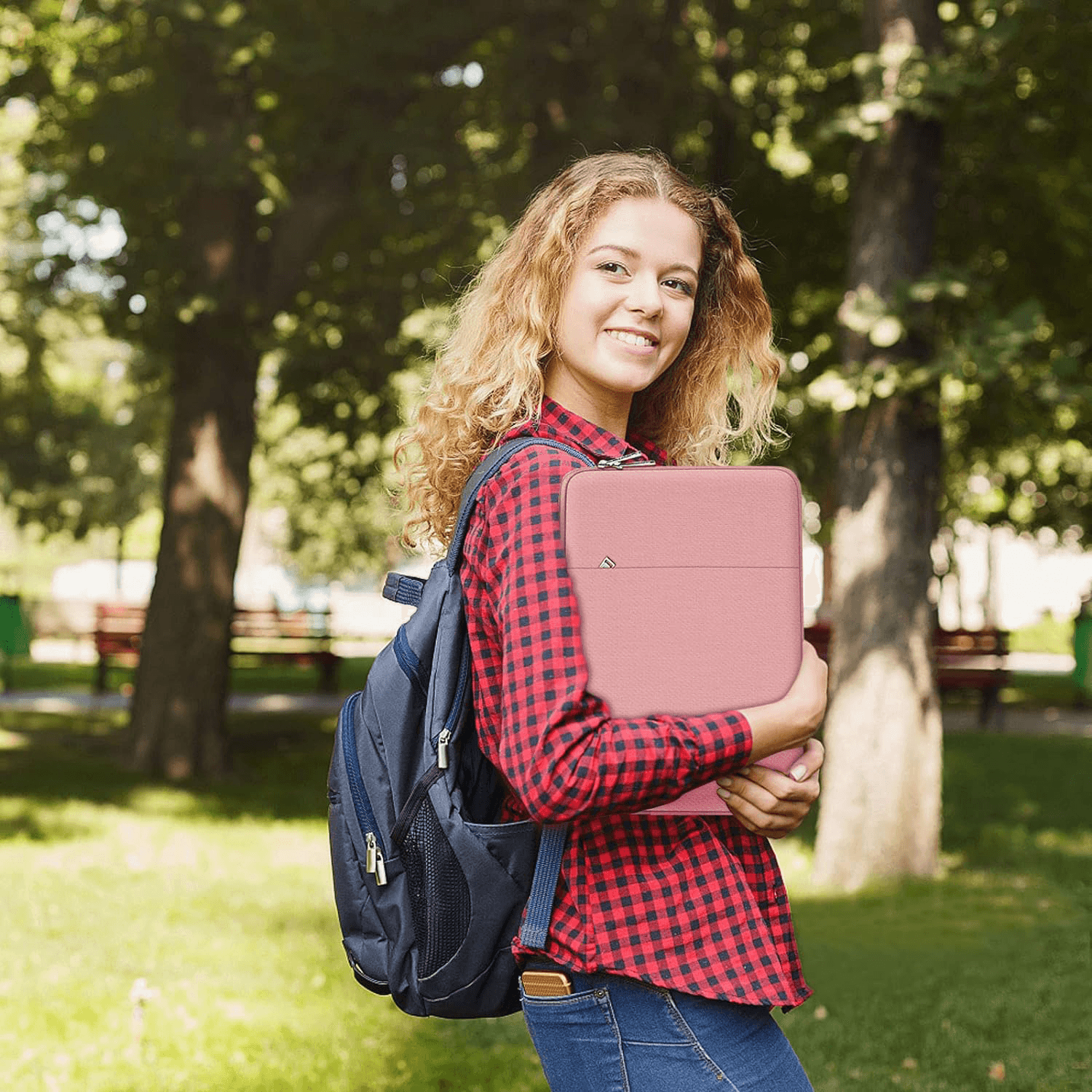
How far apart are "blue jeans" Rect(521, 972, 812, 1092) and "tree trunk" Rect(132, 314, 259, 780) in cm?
1110

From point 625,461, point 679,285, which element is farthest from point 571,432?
point 679,285

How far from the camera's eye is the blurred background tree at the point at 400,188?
9.70 m

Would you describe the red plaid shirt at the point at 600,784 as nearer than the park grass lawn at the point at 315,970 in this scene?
Yes

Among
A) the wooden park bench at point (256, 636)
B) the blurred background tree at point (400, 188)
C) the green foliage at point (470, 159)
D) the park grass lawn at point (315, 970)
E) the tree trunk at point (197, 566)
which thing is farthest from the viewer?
the wooden park bench at point (256, 636)

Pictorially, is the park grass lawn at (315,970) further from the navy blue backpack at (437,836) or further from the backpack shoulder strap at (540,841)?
the backpack shoulder strap at (540,841)

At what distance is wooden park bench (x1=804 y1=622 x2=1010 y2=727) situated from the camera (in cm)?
1673

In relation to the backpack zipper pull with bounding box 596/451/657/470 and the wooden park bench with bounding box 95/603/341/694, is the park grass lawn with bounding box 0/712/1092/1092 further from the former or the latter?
→ the wooden park bench with bounding box 95/603/341/694

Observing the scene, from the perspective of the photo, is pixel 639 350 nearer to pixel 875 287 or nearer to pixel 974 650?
pixel 875 287

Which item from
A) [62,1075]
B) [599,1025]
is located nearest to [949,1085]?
[62,1075]

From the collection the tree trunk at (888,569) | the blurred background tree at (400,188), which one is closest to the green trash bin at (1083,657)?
the blurred background tree at (400,188)

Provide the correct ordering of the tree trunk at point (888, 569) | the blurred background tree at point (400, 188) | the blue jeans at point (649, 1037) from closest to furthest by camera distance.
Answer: the blue jeans at point (649, 1037), the tree trunk at point (888, 569), the blurred background tree at point (400, 188)

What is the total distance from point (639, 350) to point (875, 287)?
6580 mm

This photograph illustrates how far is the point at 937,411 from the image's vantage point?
8.15 m

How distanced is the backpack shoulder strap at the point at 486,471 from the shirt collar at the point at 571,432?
4cm
